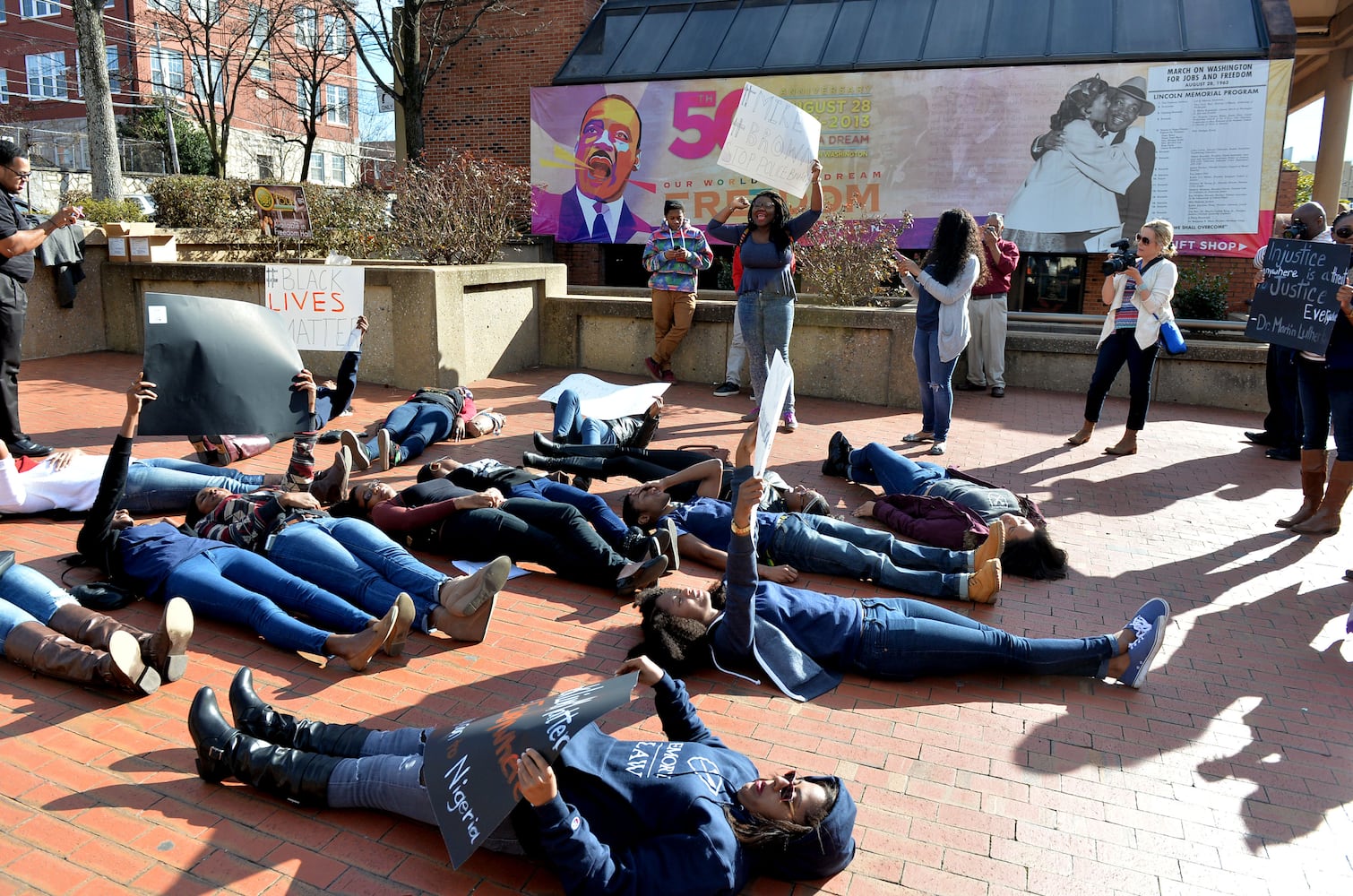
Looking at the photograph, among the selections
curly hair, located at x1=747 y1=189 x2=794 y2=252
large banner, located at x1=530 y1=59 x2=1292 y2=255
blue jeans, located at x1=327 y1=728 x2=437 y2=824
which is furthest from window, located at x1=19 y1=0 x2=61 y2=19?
blue jeans, located at x1=327 y1=728 x2=437 y2=824

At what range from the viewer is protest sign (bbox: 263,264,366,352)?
723 centimetres

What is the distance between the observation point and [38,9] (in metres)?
41.6

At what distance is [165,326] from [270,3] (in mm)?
27199

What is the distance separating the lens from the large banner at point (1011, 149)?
1408cm

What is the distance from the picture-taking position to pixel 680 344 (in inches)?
423

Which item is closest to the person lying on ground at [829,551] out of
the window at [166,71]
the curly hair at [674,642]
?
the curly hair at [674,642]

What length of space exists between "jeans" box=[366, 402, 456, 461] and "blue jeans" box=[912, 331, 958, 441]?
4013 mm

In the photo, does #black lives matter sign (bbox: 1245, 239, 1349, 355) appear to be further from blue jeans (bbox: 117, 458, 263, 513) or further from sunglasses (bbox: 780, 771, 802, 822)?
blue jeans (bbox: 117, 458, 263, 513)

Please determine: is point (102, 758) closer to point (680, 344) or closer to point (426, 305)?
point (426, 305)

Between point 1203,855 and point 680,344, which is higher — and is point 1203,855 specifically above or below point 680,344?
below

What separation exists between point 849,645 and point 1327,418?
4011mm

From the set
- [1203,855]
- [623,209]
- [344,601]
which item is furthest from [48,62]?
[1203,855]

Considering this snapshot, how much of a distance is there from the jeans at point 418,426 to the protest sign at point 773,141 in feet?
10.5

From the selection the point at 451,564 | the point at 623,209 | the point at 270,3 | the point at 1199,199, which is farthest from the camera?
the point at 270,3
